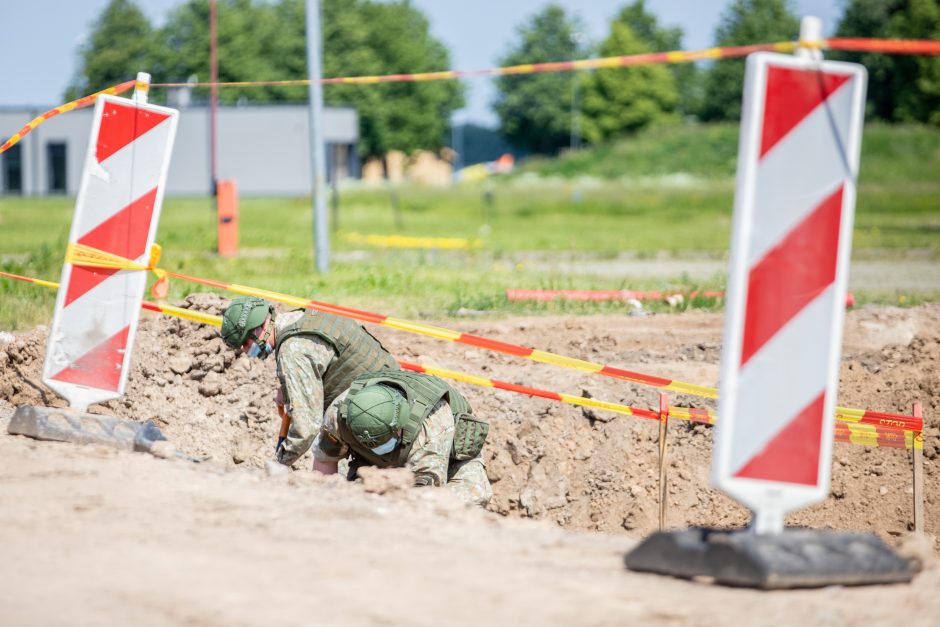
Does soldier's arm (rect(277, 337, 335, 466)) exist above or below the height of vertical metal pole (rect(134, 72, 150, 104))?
below

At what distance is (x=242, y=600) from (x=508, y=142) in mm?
81351

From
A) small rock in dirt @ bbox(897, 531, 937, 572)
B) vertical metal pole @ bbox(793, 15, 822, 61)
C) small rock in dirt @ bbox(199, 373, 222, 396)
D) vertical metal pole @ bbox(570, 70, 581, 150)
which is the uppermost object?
vertical metal pole @ bbox(570, 70, 581, 150)

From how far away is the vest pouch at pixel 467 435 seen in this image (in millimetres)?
6355

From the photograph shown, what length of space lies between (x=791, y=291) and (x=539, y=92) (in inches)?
2895

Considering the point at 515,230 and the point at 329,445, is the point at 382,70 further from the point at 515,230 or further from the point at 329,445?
the point at 329,445

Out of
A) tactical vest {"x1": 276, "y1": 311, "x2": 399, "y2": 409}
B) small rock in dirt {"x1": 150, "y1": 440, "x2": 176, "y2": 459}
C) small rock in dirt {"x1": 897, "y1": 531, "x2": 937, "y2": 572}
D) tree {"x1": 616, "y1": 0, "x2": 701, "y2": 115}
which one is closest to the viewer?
small rock in dirt {"x1": 897, "y1": 531, "x2": 937, "y2": 572}

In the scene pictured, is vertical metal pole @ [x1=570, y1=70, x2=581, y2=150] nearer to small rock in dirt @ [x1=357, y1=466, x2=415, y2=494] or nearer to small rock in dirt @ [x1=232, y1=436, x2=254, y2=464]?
small rock in dirt @ [x1=232, y1=436, x2=254, y2=464]

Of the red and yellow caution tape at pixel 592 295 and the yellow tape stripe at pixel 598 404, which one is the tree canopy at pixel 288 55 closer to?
the red and yellow caution tape at pixel 592 295

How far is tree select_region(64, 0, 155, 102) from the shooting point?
184ft

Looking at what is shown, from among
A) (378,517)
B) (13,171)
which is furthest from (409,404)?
(13,171)

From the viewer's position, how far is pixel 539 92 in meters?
75.6

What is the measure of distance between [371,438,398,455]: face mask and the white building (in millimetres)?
41299

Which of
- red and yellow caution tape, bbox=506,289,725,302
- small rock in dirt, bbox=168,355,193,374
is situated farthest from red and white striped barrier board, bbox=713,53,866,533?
red and yellow caution tape, bbox=506,289,725,302

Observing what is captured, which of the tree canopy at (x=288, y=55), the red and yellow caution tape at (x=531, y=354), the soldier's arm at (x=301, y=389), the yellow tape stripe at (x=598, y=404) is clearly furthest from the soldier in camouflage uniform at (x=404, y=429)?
the tree canopy at (x=288, y=55)
